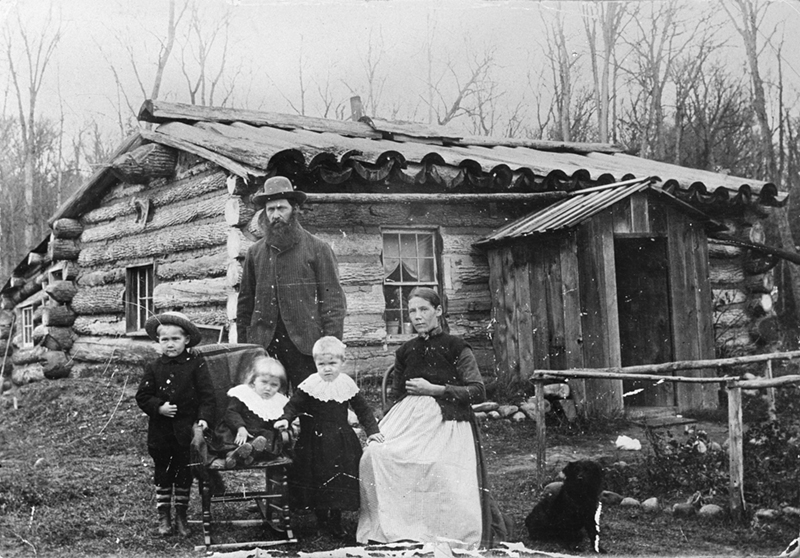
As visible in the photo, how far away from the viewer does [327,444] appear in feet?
12.9

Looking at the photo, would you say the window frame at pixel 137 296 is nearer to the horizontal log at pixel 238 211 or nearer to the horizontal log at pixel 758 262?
the horizontal log at pixel 238 211

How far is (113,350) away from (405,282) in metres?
2.05

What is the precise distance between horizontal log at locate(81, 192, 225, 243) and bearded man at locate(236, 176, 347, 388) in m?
0.59

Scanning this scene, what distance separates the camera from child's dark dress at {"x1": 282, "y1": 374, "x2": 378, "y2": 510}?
3.88m

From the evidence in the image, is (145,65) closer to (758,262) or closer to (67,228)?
(67,228)

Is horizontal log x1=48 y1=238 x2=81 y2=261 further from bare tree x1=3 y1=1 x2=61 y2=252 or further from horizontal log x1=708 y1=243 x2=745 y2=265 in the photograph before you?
horizontal log x1=708 y1=243 x2=745 y2=265

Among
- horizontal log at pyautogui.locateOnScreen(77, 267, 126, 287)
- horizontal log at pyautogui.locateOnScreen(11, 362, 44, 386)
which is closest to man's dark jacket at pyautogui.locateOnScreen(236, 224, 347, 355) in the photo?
horizontal log at pyautogui.locateOnScreen(77, 267, 126, 287)

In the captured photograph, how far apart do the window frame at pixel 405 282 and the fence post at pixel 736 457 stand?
1.95m

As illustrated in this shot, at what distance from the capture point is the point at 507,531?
3916 millimetres

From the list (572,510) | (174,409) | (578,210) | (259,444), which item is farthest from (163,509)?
(578,210)

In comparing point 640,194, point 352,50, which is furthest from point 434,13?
point 640,194

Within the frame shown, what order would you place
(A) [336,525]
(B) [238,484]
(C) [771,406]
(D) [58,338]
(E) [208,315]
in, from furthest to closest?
(D) [58,338] < (C) [771,406] < (E) [208,315] < (B) [238,484] < (A) [336,525]

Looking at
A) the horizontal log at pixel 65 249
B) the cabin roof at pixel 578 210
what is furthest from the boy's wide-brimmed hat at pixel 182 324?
the cabin roof at pixel 578 210

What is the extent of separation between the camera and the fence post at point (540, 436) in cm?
444
